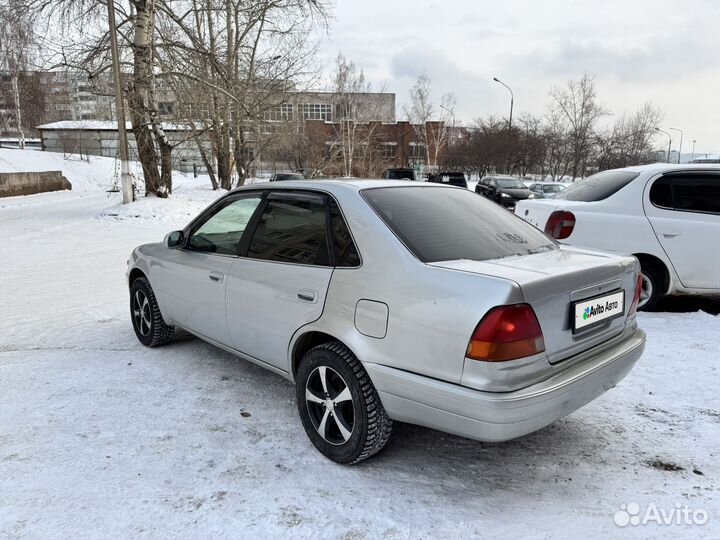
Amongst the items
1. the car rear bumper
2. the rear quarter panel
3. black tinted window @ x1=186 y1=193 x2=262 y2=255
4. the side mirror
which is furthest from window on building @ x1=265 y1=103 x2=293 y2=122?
the car rear bumper

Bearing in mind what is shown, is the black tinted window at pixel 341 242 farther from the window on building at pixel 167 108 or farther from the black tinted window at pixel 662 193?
the window on building at pixel 167 108

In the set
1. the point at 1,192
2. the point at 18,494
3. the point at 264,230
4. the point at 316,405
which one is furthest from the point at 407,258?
the point at 1,192

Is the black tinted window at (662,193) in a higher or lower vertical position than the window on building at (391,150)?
lower

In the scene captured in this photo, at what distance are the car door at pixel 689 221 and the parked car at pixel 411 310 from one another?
→ 2.81 m

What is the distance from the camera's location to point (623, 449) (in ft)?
9.27

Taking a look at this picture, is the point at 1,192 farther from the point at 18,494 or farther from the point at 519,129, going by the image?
the point at 519,129

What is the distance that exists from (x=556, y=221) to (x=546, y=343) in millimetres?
3704

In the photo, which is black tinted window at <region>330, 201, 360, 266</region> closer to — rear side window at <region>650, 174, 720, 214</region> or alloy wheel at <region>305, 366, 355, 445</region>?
Result: alloy wheel at <region>305, 366, 355, 445</region>

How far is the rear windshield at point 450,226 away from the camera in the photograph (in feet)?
8.43

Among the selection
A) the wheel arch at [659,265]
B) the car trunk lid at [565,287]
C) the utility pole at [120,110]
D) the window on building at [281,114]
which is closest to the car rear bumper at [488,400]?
the car trunk lid at [565,287]

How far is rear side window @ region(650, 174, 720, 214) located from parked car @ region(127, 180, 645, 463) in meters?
2.93

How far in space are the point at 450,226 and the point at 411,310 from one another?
76 cm

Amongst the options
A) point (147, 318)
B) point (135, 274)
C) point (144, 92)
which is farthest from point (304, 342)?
point (144, 92)

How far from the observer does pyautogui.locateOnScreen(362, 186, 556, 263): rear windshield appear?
8.43 feet
